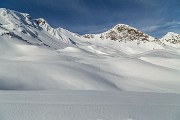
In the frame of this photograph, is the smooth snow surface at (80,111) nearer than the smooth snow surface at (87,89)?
Yes

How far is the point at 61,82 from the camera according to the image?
1166cm

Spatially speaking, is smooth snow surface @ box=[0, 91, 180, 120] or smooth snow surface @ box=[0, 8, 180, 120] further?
smooth snow surface @ box=[0, 8, 180, 120]

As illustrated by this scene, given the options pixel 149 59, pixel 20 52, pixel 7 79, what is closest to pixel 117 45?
pixel 20 52

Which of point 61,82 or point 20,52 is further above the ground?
point 20,52

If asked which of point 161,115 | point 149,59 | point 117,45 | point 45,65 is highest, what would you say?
point 117,45

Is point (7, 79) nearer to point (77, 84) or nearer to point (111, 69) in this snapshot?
point (77, 84)

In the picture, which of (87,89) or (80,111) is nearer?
(80,111)

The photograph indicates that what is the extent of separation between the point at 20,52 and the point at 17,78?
42799 millimetres

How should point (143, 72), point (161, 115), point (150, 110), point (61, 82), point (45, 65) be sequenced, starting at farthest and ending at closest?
point (143, 72), point (45, 65), point (61, 82), point (150, 110), point (161, 115)

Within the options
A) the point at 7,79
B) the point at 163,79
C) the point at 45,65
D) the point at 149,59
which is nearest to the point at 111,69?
the point at 163,79

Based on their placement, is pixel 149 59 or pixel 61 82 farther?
pixel 149 59

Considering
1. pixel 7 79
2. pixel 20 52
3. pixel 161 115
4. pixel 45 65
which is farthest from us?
pixel 20 52

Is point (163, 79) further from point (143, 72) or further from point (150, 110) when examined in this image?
point (150, 110)

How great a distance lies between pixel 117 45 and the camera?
19350 cm
